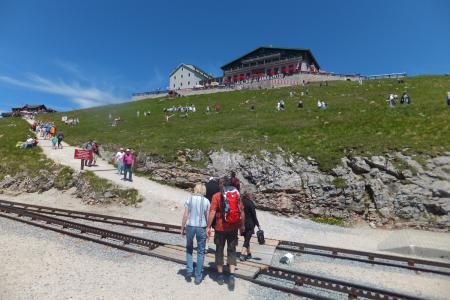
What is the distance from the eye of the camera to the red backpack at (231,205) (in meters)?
8.88

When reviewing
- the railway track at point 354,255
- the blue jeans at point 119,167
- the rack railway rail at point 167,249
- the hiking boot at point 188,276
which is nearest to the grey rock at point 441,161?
the railway track at point 354,255

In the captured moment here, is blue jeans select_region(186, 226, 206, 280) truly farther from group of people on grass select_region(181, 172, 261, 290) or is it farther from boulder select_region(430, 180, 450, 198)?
boulder select_region(430, 180, 450, 198)

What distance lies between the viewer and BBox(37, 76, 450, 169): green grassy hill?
23.8m

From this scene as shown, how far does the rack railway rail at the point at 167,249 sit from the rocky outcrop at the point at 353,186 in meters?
7.92

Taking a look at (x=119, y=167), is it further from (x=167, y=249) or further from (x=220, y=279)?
(x=220, y=279)

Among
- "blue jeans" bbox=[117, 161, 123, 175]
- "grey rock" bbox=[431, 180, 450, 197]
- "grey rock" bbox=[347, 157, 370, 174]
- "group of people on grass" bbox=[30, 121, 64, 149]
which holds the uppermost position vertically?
"group of people on grass" bbox=[30, 121, 64, 149]

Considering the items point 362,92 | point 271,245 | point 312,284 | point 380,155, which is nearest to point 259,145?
point 380,155

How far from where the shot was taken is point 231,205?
352 inches

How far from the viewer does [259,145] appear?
85.5 ft

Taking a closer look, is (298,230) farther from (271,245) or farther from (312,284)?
(312,284)

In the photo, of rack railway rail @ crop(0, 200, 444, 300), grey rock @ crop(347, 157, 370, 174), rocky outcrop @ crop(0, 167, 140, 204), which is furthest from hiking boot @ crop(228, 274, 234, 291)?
grey rock @ crop(347, 157, 370, 174)

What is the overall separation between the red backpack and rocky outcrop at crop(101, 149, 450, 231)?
12624mm

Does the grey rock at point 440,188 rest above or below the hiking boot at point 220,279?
above

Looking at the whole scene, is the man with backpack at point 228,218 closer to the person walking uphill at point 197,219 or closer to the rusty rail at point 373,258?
the person walking uphill at point 197,219
